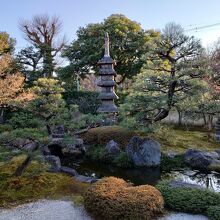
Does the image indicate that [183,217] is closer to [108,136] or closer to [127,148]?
[127,148]

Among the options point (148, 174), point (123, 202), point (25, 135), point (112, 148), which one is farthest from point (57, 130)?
point (112, 148)

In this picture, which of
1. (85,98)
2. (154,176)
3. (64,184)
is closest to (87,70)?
(85,98)

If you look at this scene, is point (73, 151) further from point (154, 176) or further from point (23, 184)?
point (23, 184)

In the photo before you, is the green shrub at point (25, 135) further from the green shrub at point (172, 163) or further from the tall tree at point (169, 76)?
the green shrub at point (172, 163)

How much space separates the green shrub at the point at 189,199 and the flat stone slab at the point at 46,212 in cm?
191

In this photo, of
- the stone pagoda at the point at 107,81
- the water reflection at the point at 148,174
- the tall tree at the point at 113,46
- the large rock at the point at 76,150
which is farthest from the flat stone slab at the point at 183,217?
the tall tree at the point at 113,46

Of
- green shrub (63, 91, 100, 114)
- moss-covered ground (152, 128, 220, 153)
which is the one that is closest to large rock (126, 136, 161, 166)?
moss-covered ground (152, 128, 220, 153)

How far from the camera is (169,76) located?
38.8 feet

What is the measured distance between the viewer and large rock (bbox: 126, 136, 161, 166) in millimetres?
11836

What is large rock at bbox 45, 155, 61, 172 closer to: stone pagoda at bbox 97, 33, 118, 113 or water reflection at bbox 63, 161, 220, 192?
water reflection at bbox 63, 161, 220, 192

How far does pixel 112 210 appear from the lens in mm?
6012

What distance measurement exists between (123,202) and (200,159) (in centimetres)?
630

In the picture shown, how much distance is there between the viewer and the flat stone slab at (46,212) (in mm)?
6285

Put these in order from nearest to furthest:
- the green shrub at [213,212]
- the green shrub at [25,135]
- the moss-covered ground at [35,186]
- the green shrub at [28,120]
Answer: the green shrub at [213,212], the moss-covered ground at [35,186], the green shrub at [25,135], the green shrub at [28,120]
